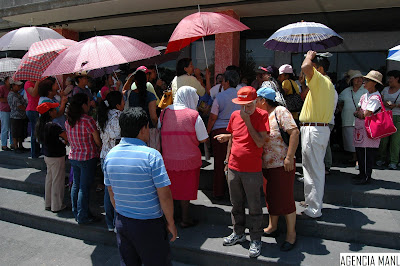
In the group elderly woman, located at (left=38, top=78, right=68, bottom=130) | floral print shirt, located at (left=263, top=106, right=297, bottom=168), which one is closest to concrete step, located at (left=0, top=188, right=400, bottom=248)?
floral print shirt, located at (left=263, top=106, right=297, bottom=168)

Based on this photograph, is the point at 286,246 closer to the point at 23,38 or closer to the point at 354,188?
the point at 354,188

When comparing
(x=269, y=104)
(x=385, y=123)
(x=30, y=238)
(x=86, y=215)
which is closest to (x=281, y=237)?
(x=269, y=104)

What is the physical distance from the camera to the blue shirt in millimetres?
2316

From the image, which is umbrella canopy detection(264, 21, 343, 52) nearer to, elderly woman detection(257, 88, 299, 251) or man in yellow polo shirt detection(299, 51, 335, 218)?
man in yellow polo shirt detection(299, 51, 335, 218)

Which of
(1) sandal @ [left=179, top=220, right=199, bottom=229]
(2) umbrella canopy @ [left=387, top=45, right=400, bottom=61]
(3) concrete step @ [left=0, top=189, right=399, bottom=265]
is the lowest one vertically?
→ (3) concrete step @ [left=0, top=189, right=399, bottom=265]

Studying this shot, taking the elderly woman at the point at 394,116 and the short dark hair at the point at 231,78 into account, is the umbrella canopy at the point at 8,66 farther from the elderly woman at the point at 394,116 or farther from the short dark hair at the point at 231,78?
the elderly woman at the point at 394,116

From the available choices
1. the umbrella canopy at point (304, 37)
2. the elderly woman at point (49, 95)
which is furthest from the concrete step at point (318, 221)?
the umbrella canopy at point (304, 37)

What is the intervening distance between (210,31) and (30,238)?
3.96 meters

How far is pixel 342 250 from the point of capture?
348 cm

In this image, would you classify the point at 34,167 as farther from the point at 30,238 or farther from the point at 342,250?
the point at 342,250

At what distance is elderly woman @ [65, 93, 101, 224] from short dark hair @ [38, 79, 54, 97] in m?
1.48

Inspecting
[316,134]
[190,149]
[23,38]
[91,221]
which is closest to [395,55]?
[316,134]

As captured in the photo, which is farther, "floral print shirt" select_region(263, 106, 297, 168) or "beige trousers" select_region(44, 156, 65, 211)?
"beige trousers" select_region(44, 156, 65, 211)

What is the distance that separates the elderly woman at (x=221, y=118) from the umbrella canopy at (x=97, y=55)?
3.98ft
